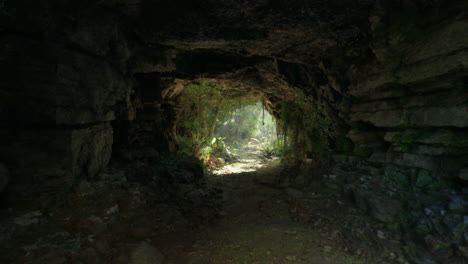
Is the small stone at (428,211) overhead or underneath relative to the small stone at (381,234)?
overhead

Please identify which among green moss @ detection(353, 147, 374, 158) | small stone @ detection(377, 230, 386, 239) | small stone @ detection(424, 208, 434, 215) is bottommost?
small stone @ detection(377, 230, 386, 239)

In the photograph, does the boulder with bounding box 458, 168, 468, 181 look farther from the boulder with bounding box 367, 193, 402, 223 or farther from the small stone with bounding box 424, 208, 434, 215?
the boulder with bounding box 367, 193, 402, 223

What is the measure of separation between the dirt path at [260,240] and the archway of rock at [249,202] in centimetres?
3

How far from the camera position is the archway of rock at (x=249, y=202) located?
9.14 feet

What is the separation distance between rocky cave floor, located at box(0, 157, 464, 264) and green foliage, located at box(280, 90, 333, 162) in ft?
5.46

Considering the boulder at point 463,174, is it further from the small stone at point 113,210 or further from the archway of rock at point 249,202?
the small stone at point 113,210

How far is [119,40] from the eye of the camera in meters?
3.86

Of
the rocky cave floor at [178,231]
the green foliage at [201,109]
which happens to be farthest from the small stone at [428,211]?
the green foliage at [201,109]

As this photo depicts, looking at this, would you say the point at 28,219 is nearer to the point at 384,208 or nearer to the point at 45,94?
the point at 45,94

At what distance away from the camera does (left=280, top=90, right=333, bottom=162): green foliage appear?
19.7ft

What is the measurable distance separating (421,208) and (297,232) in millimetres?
1825

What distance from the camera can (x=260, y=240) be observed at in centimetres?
339

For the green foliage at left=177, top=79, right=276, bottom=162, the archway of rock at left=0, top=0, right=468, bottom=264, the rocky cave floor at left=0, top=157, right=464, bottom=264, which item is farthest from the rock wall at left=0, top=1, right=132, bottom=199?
the green foliage at left=177, top=79, right=276, bottom=162

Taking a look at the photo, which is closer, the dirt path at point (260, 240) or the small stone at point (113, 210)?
the dirt path at point (260, 240)
